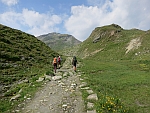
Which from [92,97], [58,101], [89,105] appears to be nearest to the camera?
[89,105]

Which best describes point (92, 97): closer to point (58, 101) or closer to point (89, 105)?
point (89, 105)

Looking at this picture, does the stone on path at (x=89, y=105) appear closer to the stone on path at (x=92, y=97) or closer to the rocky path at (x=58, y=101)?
the rocky path at (x=58, y=101)

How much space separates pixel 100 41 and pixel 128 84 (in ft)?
300

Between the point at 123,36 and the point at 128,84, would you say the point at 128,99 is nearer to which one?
the point at 128,84

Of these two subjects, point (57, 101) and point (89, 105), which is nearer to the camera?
point (89, 105)

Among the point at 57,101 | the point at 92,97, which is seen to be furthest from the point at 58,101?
the point at 92,97

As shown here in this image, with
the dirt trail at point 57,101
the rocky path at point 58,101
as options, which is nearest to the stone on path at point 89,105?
the rocky path at point 58,101

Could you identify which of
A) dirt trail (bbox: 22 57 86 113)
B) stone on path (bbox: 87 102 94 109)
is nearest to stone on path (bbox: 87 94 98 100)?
dirt trail (bbox: 22 57 86 113)

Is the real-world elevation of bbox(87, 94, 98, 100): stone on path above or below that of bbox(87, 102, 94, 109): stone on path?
above

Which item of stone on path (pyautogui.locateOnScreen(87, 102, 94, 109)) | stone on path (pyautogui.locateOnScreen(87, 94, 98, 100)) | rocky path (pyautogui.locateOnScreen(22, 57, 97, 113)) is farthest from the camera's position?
stone on path (pyautogui.locateOnScreen(87, 94, 98, 100))

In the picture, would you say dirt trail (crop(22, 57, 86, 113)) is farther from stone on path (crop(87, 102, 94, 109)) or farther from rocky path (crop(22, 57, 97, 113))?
stone on path (crop(87, 102, 94, 109))

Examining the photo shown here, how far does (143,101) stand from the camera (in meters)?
Result: 15.9

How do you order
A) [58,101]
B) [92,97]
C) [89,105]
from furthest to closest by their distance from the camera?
[92,97] → [58,101] → [89,105]

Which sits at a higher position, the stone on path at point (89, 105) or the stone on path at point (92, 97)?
the stone on path at point (92, 97)
